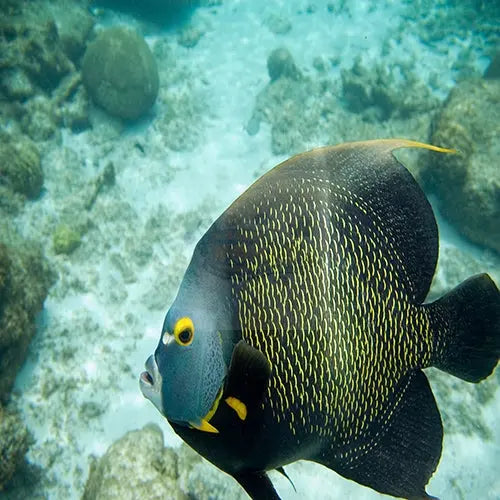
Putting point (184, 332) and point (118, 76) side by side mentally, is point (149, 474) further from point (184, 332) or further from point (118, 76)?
point (118, 76)

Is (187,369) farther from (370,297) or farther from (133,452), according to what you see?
(133,452)

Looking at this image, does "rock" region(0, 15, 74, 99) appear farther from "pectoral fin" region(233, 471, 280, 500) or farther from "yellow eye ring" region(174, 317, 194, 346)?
"pectoral fin" region(233, 471, 280, 500)

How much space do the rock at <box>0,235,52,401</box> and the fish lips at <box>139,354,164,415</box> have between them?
3785 mm

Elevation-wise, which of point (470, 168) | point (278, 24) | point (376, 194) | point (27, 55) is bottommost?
point (27, 55)

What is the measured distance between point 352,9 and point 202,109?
21.8 ft

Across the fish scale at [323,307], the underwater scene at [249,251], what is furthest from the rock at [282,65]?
the fish scale at [323,307]

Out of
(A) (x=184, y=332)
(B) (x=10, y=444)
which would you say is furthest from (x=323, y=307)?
(B) (x=10, y=444)

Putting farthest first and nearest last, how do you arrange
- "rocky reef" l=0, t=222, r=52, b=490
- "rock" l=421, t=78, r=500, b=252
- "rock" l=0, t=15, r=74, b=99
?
"rock" l=0, t=15, r=74, b=99
"rock" l=421, t=78, r=500, b=252
"rocky reef" l=0, t=222, r=52, b=490

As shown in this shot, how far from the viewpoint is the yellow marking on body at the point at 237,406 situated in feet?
3.17

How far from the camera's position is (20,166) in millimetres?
6211

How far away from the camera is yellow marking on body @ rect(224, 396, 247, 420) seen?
0.97 m

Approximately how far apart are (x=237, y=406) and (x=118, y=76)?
8.23 meters

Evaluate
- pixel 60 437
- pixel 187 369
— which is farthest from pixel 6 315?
pixel 187 369

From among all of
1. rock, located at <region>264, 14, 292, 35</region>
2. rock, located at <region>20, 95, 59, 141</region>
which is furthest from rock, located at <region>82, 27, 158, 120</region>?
rock, located at <region>264, 14, 292, 35</region>
